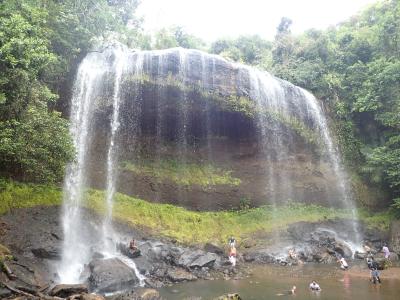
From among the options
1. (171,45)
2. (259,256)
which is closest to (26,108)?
(259,256)

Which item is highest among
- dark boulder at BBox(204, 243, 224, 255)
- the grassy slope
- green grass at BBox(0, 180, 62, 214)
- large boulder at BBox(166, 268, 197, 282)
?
green grass at BBox(0, 180, 62, 214)

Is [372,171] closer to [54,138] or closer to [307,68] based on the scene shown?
[307,68]

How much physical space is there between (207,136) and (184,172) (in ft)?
9.38

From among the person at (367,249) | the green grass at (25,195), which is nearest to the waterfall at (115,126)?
the green grass at (25,195)

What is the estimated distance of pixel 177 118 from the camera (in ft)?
79.4

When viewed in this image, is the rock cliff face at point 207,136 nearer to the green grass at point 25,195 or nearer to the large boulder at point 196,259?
the green grass at point 25,195

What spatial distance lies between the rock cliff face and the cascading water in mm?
63

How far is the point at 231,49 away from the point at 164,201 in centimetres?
2065

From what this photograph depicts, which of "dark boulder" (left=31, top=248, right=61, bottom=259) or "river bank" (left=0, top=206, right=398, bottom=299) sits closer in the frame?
"river bank" (left=0, top=206, right=398, bottom=299)

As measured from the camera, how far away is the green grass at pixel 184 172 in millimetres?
23578

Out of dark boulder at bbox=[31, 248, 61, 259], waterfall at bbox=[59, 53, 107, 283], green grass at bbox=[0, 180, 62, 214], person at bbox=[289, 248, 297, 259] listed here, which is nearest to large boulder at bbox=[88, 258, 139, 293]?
waterfall at bbox=[59, 53, 107, 283]

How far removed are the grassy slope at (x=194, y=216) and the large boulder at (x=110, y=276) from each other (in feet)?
17.2

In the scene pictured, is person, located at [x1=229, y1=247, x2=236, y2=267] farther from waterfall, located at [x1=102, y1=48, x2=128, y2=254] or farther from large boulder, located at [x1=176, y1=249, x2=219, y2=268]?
waterfall, located at [x1=102, y1=48, x2=128, y2=254]

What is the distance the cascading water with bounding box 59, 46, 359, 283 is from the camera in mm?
22391
